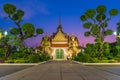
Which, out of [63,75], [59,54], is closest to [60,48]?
[59,54]

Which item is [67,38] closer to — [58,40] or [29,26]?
[58,40]

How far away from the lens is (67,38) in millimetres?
103875

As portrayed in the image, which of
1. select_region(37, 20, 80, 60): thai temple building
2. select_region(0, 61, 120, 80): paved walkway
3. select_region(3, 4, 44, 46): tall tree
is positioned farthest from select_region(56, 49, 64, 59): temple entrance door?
select_region(0, 61, 120, 80): paved walkway

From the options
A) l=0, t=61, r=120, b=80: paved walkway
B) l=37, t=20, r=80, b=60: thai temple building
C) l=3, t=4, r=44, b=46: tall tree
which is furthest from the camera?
l=37, t=20, r=80, b=60: thai temple building

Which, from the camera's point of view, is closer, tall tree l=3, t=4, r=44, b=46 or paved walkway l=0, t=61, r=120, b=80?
paved walkway l=0, t=61, r=120, b=80

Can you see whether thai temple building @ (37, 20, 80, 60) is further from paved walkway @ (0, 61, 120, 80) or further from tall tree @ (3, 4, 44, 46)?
paved walkway @ (0, 61, 120, 80)

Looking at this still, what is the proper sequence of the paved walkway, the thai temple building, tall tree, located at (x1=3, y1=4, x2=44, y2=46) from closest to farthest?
the paved walkway → tall tree, located at (x1=3, y1=4, x2=44, y2=46) → the thai temple building

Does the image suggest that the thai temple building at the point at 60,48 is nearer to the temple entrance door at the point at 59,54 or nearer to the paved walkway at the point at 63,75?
the temple entrance door at the point at 59,54

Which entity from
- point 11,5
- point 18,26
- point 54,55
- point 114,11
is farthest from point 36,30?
point 54,55

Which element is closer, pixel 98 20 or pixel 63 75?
pixel 63 75

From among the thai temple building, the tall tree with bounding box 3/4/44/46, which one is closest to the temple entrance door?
the thai temple building

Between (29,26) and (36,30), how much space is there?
16.3ft

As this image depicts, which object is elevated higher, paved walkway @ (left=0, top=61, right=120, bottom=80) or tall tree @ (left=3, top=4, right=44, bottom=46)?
tall tree @ (left=3, top=4, right=44, bottom=46)

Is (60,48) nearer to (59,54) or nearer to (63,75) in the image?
(59,54)
